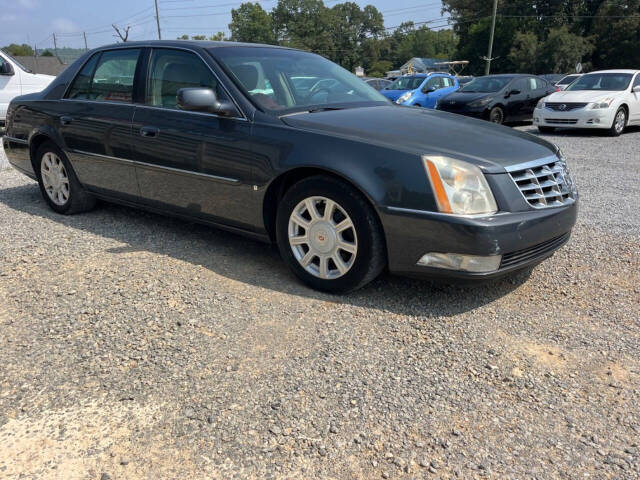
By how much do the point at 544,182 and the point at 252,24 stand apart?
369ft

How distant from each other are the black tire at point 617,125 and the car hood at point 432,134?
365 inches

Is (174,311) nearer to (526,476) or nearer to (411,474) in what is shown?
(411,474)

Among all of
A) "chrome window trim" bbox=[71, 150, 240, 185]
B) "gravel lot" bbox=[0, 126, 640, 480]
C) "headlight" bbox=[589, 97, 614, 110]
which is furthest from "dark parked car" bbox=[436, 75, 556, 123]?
"chrome window trim" bbox=[71, 150, 240, 185]

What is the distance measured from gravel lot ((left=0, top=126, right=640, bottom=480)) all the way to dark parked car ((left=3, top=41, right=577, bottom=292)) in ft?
1.14

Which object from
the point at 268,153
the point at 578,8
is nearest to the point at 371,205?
the point at 268,153

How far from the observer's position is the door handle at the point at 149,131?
4148mm

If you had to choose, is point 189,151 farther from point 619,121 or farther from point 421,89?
point 421,89

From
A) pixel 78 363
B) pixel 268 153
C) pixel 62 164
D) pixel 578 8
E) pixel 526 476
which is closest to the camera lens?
pixel 526 476

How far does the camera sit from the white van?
1123 centimetres

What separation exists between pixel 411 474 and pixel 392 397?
47 cm

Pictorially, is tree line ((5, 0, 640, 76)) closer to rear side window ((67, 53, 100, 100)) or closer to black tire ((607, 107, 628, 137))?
black tire ((607, 107, 628, 137))

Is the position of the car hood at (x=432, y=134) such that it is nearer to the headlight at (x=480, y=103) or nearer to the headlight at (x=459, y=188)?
the headlight at (x=459, y=188)

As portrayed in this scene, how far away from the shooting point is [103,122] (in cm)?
456

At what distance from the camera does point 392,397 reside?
2463 mm
